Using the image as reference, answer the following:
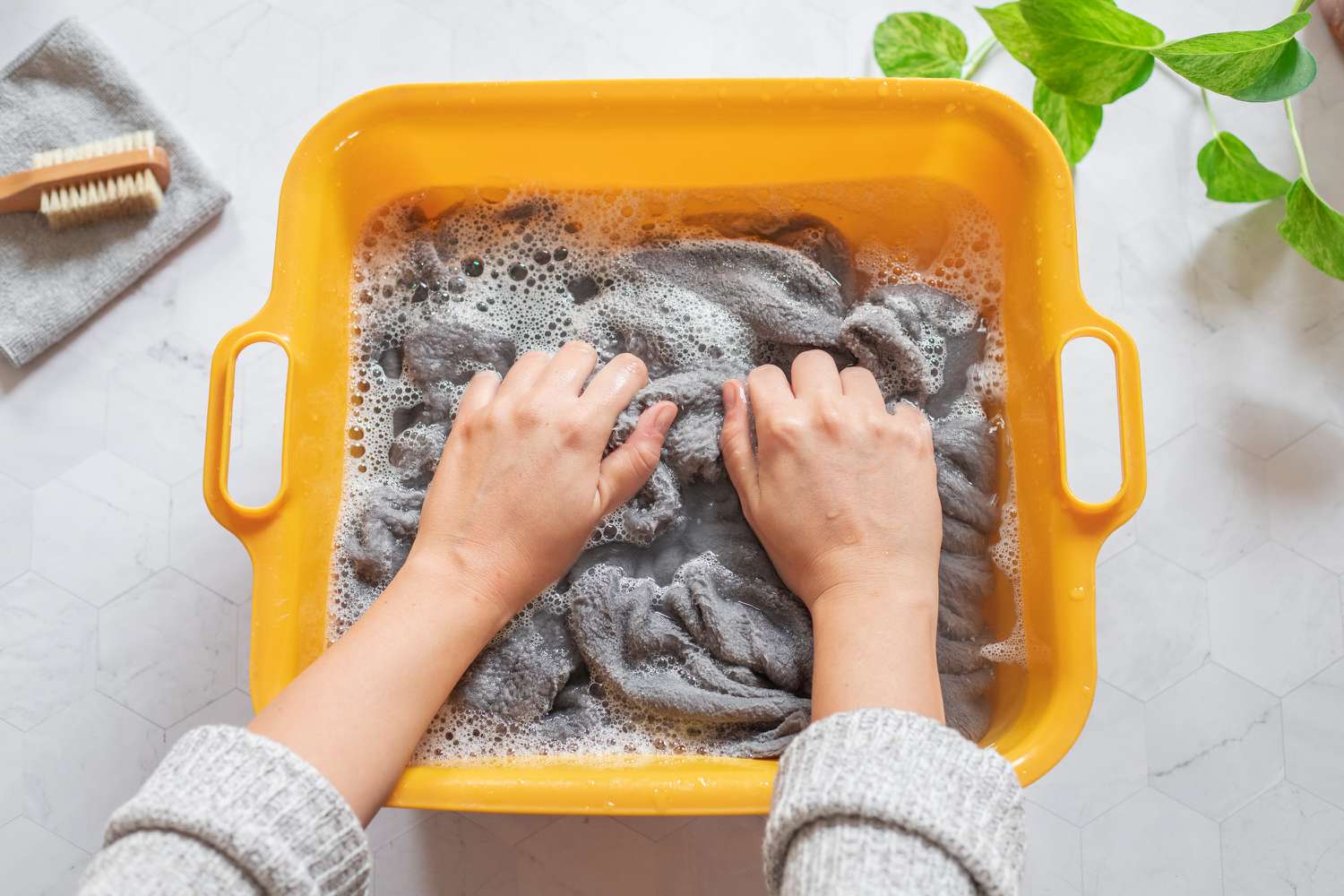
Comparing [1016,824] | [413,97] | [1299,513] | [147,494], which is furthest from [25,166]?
[1299,513]

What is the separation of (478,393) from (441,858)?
416mm

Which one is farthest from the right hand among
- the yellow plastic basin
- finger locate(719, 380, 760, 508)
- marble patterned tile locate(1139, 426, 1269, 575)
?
marble patterned tile locate(1139, 426, 1269, 575)

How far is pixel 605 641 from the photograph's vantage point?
747 millimetres

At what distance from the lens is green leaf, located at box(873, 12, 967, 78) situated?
933 mm

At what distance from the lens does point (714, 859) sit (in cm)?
85

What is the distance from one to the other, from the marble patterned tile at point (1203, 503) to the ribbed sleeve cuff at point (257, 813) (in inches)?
29.3

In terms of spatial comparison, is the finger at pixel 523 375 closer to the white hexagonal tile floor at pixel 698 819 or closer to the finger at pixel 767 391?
the finger at pixel 767 391

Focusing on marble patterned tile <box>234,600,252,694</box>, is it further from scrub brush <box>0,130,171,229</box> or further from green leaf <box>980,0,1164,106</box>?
green leaf <box>980,0,1164,106</box>

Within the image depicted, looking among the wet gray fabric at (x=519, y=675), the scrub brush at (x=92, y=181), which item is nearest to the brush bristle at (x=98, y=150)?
the scrub brush at (x=92, y=181)

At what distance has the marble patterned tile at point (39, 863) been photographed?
866 mm

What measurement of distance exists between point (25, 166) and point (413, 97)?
1.60 feet

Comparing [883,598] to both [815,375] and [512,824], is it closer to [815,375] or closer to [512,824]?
[815,375]

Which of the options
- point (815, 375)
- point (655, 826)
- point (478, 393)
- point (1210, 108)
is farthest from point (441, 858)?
point (1210, 108)

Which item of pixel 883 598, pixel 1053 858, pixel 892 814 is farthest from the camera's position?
pixel 1053 858
